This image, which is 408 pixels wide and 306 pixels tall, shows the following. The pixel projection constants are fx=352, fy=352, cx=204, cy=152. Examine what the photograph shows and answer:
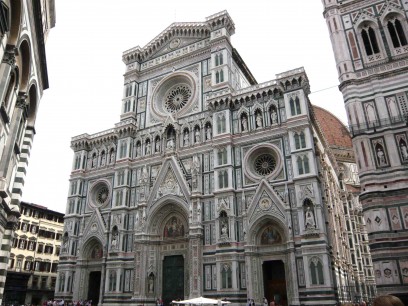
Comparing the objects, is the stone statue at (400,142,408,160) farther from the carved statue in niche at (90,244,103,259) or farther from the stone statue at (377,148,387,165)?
the carved statue in niche at (90,244,103,259)

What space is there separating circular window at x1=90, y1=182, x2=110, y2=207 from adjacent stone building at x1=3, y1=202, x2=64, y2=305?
49.8ft

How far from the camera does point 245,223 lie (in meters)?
24.9

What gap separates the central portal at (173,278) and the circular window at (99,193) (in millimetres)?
9517

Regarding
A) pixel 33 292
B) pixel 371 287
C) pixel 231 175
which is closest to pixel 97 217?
pixel 231 175

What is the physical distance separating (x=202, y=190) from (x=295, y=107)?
9569 millimetres

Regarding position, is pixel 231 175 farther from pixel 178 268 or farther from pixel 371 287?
pixel 371 287

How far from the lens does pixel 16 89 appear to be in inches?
596

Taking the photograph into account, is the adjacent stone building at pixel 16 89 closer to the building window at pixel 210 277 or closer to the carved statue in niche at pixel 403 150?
the building window at pixel 210 277

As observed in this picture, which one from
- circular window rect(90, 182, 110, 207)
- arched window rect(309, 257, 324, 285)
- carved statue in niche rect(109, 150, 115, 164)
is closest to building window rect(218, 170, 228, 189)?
arched window rect(309, 257, 324, 285)

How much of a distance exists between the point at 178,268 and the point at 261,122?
13125 mm

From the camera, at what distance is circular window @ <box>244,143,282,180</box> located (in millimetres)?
26188

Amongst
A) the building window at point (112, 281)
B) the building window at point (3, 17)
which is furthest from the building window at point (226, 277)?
the building window at point (3, 17)

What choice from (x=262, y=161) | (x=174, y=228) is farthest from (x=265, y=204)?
(x=174, y=228)

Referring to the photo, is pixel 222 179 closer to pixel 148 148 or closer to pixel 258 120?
pixel 258 120
